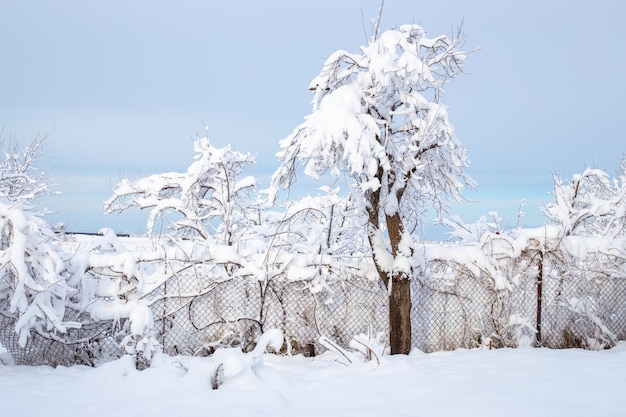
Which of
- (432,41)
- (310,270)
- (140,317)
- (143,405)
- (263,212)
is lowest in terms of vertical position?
(143,405)

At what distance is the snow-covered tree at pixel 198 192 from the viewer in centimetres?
1095

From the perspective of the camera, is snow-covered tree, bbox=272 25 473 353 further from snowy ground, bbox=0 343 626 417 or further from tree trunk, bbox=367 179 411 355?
snowy ground, bbox=0 343 626 417

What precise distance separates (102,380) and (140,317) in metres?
1.06

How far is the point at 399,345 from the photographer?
7.61 metres

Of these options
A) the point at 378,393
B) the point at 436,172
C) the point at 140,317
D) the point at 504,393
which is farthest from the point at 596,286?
the point at 140,317

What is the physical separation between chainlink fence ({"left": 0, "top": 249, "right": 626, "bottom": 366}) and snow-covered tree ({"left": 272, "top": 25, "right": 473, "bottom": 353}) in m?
0.65

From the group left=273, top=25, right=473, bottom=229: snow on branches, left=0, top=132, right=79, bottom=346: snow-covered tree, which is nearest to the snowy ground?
left=0, top=132, right=79, bottom=346: snow-covered tree

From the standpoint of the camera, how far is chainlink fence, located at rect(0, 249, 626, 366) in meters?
7.64

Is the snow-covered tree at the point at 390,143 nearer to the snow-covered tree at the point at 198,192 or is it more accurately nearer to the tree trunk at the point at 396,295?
the tree trunk at the point at 396,295

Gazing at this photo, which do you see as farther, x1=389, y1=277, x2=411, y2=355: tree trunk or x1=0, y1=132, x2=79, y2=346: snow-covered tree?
x1=389, y1=277, x2=411, y2=355: tree trunk

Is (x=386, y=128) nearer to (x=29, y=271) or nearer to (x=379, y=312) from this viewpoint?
(x=379, y=312)

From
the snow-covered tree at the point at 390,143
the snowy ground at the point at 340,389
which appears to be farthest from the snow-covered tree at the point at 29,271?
the snow-covered tree at the point at 390,143

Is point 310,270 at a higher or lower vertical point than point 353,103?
lower

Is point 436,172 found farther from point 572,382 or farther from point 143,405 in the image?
point 143,405
